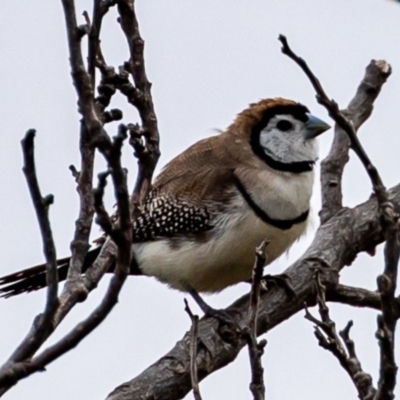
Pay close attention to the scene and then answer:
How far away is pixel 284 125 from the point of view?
24.5 feet

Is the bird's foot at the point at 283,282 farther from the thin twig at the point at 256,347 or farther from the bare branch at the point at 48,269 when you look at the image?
the bare branch at the point at 48,269

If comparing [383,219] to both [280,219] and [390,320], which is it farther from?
[280,219]

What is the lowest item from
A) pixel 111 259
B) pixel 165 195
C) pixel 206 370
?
pixel 206 370

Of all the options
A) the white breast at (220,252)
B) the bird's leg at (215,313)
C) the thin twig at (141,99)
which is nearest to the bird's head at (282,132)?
the white breast at (220,252)

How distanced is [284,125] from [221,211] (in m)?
0.98

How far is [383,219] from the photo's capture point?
11.2 feet

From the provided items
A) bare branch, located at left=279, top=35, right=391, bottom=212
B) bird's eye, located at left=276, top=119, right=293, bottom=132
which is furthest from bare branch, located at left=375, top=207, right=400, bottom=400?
bird's eye, located at left=276, top=119, right=293, bottom=132

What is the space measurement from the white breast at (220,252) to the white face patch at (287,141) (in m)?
0.34

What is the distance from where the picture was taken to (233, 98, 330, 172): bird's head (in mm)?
7270

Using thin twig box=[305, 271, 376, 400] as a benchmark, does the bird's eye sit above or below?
above

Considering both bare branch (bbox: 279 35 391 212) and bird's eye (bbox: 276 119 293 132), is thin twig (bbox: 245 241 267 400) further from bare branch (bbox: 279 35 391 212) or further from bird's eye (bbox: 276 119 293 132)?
bird's eye (bbox: 276 119 293 132)

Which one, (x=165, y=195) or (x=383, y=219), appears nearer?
(x=383, y=219)

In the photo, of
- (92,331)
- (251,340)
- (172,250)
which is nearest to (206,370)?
(172,250)

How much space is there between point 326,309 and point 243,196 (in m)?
2.88
